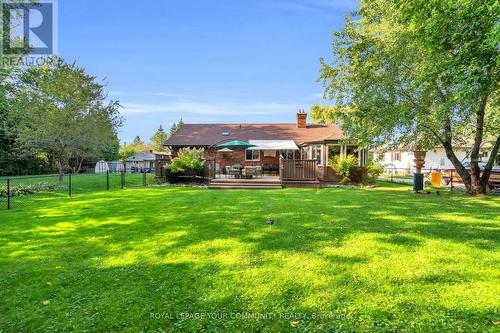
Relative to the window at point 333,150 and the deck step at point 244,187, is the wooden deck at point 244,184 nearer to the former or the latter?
the deck step at point 244,187

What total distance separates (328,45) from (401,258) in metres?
13.7

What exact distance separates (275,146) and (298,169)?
16.1ft

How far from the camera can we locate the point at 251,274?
3879mm

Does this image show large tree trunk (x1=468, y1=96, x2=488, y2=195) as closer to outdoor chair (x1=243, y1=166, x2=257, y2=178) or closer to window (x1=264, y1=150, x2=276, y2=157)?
outdoor chair (x1=243, y1=166, x2=257, y2=178)

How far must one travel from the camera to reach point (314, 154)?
20.5 m

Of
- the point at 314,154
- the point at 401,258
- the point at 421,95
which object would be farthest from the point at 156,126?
the point at 401,258

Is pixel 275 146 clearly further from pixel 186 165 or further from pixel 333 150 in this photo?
pixel 186 165

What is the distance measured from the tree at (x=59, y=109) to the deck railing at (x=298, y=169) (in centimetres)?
A: 1294

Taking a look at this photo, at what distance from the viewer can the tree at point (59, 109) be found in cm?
1703

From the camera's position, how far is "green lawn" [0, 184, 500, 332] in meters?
2.90

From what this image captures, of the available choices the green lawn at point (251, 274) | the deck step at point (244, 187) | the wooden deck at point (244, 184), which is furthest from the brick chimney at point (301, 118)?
the green lawn at point (251, 274)

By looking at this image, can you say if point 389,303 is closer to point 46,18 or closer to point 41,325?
point 41,325

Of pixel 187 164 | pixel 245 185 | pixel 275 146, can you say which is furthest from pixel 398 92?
pixel 187 164

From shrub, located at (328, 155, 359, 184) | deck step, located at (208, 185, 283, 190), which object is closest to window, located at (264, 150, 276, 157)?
shrub, located at (328, 155, 359, 184)
